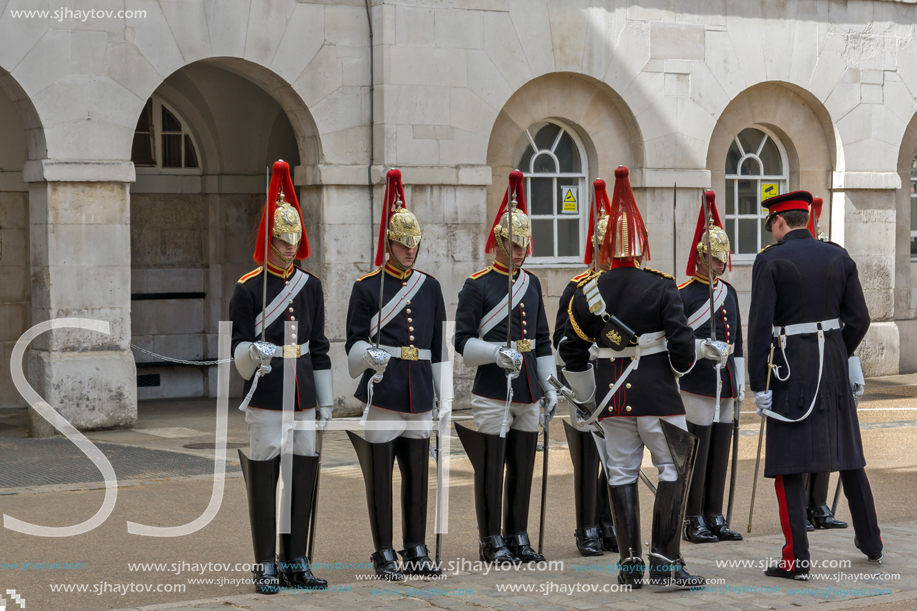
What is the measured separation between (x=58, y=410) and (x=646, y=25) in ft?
25.7

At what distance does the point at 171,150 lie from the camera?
15.0 metres

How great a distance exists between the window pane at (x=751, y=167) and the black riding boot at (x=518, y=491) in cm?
981

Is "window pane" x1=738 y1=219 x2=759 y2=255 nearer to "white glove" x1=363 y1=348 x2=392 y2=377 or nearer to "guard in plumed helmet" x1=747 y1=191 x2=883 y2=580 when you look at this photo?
"guard in plumed helmet" x1=747 y1=191 x2=883 y2=580

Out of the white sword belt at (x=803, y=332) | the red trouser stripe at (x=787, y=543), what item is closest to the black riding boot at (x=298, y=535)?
the red trouser stripe at (x=787, y=543)

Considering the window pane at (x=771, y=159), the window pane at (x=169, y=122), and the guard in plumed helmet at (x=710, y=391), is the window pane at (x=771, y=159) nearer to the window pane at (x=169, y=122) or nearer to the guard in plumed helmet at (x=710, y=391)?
the window pane at (x=169, y=122)

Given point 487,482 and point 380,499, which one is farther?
point 487,482

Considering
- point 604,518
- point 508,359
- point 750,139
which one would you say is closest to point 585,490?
point 604,518

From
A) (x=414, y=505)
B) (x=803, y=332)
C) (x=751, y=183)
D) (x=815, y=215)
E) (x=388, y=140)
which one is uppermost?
(x=388, y=140)

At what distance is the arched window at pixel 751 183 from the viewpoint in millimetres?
15961

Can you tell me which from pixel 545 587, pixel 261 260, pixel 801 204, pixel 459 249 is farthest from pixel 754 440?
pixel 261 260

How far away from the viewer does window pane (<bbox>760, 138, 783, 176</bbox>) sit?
16172 millimetres

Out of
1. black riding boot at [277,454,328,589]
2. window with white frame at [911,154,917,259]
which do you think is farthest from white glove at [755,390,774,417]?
window with white frame at [911,154,917,259]

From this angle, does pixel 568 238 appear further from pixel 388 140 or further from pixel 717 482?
pixel 717 482

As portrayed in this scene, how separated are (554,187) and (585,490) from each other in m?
7.87
